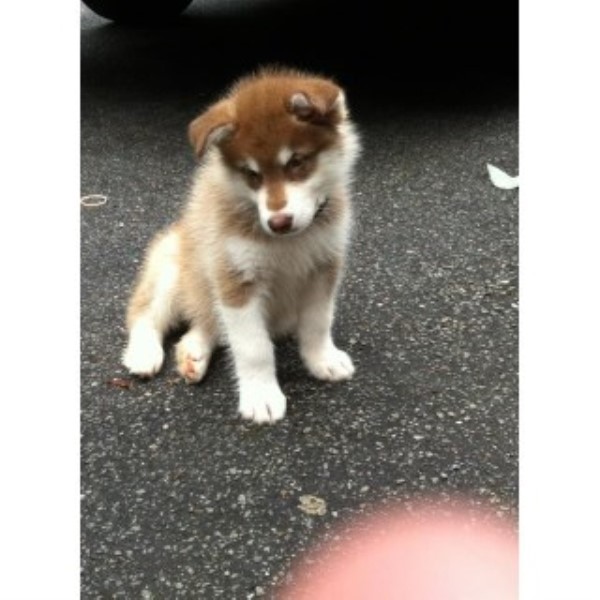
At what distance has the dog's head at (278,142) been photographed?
5.79 ft

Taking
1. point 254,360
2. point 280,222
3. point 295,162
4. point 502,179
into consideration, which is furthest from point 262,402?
point 502,179

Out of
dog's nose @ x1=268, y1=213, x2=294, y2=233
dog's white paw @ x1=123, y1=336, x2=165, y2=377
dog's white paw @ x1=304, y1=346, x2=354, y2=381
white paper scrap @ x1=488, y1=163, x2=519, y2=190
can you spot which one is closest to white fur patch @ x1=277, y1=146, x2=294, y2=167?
dog's nose @ x1=268, y1=213, x2=294, y2=233

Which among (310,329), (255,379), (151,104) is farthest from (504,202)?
(151,104)

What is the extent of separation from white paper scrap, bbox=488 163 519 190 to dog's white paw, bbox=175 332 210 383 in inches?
65.7

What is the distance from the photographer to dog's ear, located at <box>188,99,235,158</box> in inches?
69.4

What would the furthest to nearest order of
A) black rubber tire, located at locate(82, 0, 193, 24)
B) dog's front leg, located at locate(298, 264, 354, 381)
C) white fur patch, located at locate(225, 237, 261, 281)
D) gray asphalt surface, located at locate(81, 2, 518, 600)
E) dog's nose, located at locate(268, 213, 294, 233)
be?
black rubber tire, located at locate(82, 0, 193, 24) < dog's front leg, located at locate(298, 264, 354, 381) < white fur patch, located at locate(225, 237, 261, 281) < dog's nose, located at locate(268, 213, 294, 233) < gray asphalt surface, located at locate(81, 2, 518, 600)

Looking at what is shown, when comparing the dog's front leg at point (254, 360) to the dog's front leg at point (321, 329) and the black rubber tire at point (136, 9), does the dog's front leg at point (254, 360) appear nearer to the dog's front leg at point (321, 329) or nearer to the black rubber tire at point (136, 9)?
the dog's front leg at point (321, 329)

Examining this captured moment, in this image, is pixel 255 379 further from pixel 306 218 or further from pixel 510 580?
pixel 510 580

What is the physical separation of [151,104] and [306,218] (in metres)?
3.06

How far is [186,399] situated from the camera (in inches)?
81.1

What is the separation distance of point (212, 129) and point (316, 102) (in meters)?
0.25

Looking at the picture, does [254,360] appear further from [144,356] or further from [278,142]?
[278,142]

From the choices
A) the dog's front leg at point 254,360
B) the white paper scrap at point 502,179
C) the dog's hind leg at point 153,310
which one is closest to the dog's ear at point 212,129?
the dog's front leg at point 254,360

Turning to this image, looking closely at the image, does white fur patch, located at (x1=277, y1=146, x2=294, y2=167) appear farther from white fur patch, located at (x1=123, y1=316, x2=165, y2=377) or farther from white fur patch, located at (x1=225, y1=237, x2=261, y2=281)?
white fur patch, located at (x1=123, y1=316, x2=165, y2=377)
